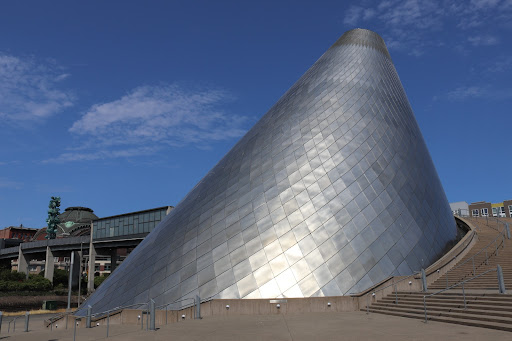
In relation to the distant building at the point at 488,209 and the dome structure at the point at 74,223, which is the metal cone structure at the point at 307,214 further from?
the dome structure at the point at 74,223

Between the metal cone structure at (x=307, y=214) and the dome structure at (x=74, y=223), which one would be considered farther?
the dome structure at (x=74, y=223)

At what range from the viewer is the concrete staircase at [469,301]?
40.0 ft

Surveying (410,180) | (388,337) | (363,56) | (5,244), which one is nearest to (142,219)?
(363,56)

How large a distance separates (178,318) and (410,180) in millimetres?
16717

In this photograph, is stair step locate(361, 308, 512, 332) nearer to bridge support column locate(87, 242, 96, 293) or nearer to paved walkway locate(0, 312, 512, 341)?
paved walkway locate(0, 312, 512, 341)

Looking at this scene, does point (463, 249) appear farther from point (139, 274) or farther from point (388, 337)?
point (139, 274)

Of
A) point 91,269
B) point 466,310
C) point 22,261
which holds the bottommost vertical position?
point 466,310

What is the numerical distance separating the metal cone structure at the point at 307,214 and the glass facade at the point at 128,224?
41536 millimetres

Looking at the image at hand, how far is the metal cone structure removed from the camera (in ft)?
62.6

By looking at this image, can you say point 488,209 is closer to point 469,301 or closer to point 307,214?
point 307,214

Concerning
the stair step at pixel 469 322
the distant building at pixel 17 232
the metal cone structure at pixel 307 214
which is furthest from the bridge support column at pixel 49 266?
the stair step at pixel 469 322

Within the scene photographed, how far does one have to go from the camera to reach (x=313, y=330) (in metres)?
12.5

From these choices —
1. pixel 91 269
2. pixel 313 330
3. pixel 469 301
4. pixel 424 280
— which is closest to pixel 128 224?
pixel 91 269

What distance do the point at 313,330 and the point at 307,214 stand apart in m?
9.14
